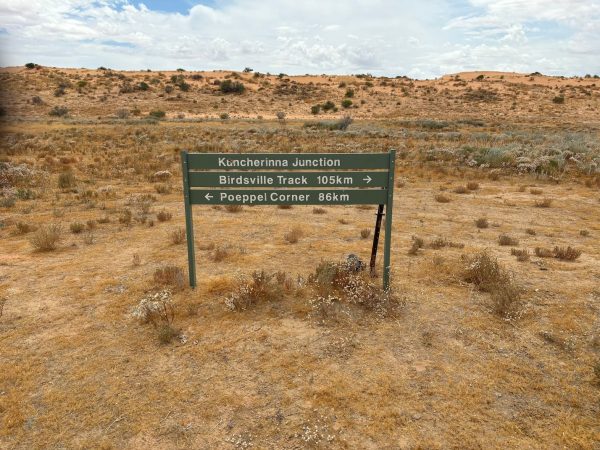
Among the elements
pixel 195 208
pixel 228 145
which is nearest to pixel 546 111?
pixel 228 145

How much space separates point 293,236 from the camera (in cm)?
832

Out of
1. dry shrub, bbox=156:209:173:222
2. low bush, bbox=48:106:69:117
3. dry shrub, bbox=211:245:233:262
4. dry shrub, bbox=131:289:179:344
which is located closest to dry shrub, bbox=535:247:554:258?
dry shrub, bbox=211:245:233:262

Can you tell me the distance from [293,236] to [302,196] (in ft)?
8.56

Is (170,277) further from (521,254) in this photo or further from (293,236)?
(521,254)

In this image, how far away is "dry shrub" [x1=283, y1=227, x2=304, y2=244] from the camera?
8292mm

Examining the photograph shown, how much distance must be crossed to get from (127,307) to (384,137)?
21.9 meters

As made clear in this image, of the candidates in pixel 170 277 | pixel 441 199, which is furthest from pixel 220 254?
pixel 441 199

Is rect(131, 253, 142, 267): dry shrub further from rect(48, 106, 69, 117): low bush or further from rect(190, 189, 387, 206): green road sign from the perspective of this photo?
rect(48, 106, 69, 117): low bush

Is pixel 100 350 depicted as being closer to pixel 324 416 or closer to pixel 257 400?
pixel 257 400

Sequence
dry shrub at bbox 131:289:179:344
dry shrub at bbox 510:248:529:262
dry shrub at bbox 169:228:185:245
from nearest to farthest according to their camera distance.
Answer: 1. dry shrub at bbox 131:289:179:344
2. dry shrub at bbox 510:248:529:262
3. dry shrub at bbox 169:228:185:245

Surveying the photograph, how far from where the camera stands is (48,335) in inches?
197

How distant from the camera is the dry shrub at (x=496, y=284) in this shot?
5.46 meters

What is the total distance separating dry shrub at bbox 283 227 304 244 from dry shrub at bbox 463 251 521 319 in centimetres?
311

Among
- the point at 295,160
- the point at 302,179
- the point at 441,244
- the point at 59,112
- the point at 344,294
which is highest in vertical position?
the point at 59,112
